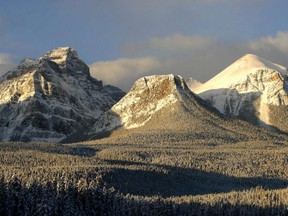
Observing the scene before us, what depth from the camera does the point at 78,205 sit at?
188 meters

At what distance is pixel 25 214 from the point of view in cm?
16925

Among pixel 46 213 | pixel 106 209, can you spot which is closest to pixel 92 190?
pixel 106 209

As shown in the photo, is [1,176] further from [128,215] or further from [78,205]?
[128,215]

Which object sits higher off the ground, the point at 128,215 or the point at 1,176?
the point at 1,176

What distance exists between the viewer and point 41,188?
180875 millimetres

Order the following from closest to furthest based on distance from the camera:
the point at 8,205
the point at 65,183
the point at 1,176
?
the point at 8,205
the point at 1,176
the point at 65,183

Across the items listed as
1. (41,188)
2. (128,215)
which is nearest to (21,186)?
(41,188)

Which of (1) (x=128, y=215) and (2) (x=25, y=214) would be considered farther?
(1) (x=128, y=215)

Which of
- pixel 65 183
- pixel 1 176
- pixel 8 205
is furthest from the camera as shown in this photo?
pixel 65 183

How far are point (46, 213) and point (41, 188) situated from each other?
376 inches

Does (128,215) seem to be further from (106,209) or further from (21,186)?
(21,186)

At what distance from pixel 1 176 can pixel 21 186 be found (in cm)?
865

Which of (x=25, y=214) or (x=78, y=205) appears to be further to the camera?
(x=78, y=205)

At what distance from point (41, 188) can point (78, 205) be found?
1269 cm
